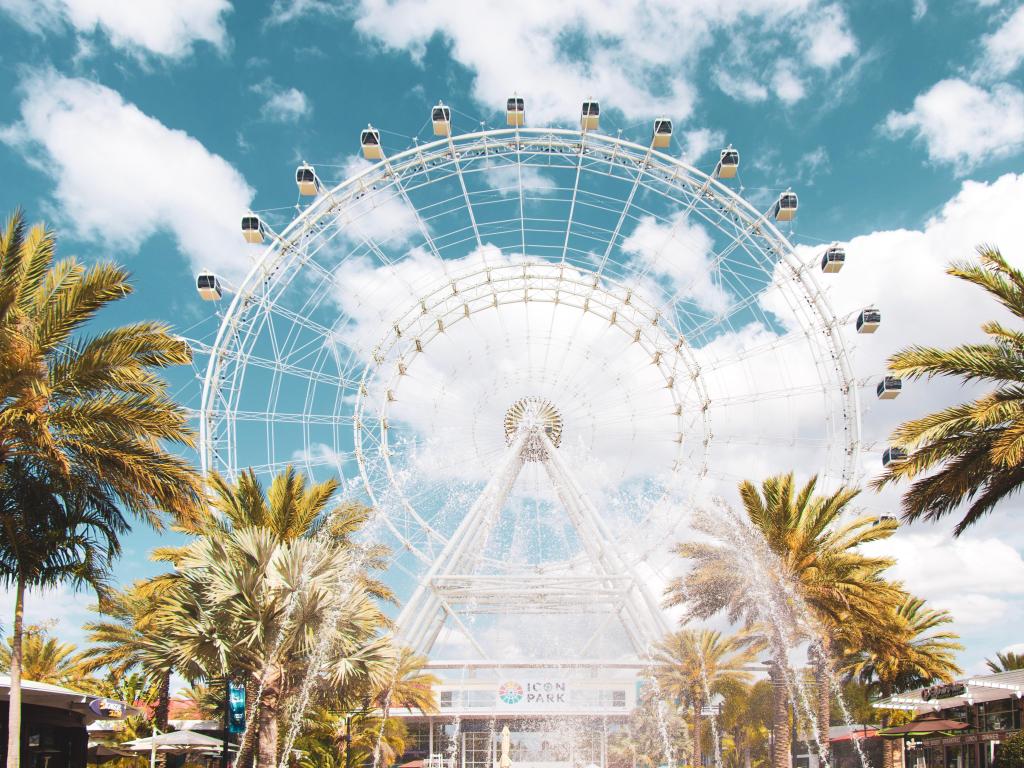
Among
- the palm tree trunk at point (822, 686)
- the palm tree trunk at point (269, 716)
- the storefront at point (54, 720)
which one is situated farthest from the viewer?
the palm tree trunk at point (822, 686)

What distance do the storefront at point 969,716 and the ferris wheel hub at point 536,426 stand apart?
15189mm

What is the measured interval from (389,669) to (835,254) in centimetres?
2146

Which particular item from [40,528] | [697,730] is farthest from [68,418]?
[697,730]

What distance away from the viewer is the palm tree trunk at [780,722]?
22438 millimetres

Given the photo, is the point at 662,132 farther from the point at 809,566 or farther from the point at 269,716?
the point at 269,716

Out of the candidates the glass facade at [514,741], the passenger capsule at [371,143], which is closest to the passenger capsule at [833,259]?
the passenger capsule at [371,143]

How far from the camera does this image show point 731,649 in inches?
1553

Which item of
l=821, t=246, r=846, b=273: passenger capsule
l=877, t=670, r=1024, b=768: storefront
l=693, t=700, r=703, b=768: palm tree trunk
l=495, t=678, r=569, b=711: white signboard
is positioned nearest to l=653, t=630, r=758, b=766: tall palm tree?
l=693, t=700, r=703, b=768: palm tree trunk

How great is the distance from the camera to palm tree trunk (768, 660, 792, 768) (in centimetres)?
2244

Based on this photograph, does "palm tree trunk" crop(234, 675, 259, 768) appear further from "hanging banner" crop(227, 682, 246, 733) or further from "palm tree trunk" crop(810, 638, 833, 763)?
"palm tree trunk" crop(810, 638, 833, 763)

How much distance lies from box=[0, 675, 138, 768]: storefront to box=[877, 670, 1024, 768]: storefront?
20.7 m

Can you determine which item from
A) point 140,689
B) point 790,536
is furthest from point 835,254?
point 140,689

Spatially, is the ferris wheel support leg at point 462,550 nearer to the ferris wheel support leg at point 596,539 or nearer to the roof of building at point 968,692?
the ferris wheel support leg at point 596,539

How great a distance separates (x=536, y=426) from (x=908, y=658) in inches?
627
